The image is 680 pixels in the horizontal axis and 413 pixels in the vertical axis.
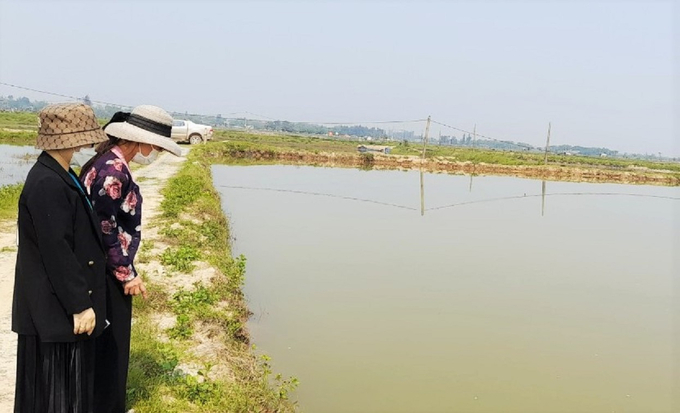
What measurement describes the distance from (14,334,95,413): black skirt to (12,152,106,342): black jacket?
73mm

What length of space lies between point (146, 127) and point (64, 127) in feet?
1.62

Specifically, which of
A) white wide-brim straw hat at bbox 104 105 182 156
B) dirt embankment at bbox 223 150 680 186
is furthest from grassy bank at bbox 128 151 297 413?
dirt embankment at bbox 223 150 680 186

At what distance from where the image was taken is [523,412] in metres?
4.32

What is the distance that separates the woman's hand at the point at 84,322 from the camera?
2.24m

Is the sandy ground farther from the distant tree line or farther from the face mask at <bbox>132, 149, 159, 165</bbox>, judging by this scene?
the distant tree line

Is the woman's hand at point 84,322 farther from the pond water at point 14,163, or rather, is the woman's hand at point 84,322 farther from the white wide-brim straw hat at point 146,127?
the pond water at point 14,163

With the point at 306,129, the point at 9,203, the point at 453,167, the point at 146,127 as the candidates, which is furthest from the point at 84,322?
the point at 306,129

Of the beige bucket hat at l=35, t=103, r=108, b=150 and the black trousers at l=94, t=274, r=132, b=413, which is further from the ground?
the beige bucket hat at l=35, t=103, r=108, b=150

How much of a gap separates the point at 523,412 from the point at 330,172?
2175cm

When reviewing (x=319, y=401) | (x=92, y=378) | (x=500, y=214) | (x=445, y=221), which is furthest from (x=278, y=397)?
(x=500, y=214)

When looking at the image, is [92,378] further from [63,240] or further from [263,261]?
[263,261]

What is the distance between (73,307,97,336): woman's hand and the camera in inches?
88.1

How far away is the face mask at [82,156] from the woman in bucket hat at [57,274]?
151 mm

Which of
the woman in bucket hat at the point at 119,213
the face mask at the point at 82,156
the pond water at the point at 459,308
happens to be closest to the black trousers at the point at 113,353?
the woman in bucket hat at the point at 119,213
